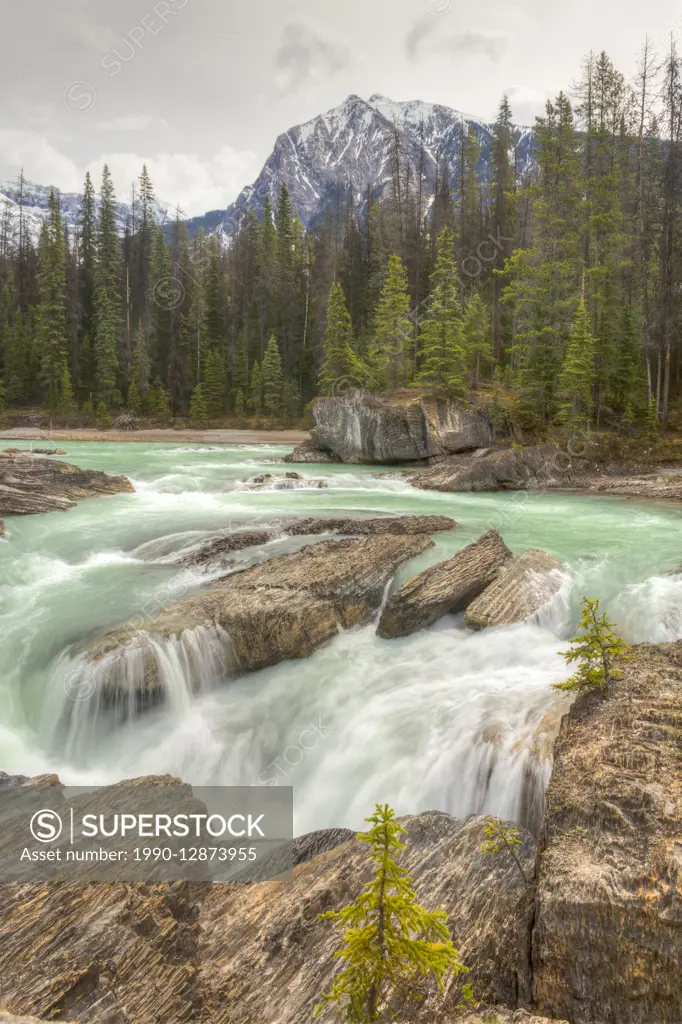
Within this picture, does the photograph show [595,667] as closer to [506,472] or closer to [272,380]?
[506,472]

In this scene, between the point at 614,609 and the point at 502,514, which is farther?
the point at 502,514

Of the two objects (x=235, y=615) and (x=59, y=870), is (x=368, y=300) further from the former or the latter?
(x=59, y=870)

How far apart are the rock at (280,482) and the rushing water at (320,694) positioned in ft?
32.4

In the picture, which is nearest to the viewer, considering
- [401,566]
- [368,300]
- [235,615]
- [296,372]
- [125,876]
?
[125,876]

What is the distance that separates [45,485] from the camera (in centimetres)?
1977

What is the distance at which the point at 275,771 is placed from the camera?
8227 mm

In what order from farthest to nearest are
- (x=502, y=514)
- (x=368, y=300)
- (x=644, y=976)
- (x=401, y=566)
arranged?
(x=368, y=300) → (x=502, y=514) → (x=401, y=566) → (x=644, y=976)

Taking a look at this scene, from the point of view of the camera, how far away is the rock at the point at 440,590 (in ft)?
35.8

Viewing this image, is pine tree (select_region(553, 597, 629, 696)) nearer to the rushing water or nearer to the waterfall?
the rushing water

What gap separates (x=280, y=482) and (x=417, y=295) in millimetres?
30486

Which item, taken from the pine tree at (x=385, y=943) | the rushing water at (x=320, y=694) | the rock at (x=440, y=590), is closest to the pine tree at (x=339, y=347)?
the rushing water at (x=320, y=694)

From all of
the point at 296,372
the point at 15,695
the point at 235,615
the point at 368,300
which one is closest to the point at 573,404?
the point at 235,615

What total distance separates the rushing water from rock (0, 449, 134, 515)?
2.95 m

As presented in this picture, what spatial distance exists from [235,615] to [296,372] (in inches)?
2083
